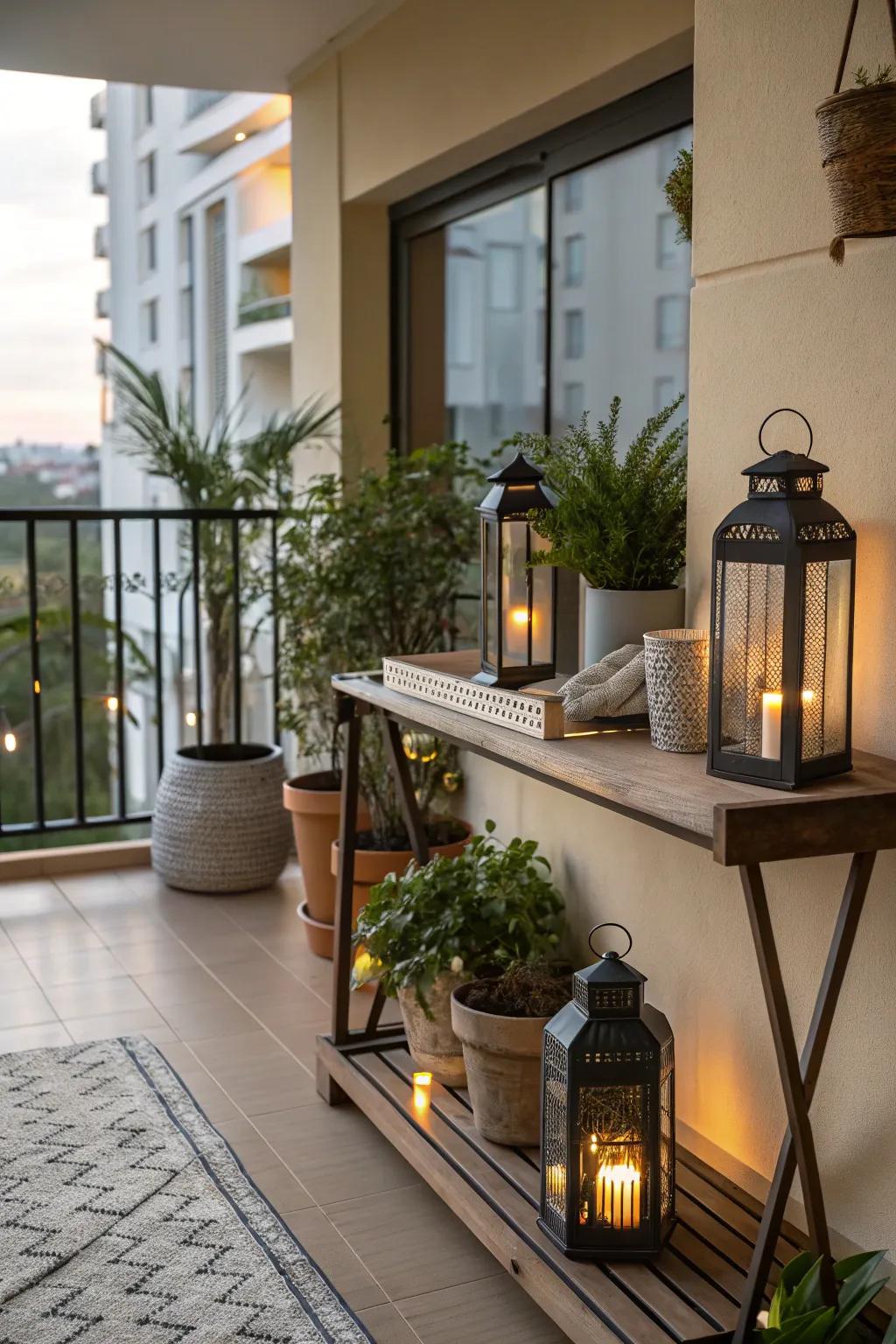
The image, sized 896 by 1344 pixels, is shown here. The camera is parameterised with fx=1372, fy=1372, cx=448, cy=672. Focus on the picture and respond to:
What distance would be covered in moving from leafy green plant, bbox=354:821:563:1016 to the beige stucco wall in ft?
0.35

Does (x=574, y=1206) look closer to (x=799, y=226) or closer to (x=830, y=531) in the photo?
(x=830, y=531)

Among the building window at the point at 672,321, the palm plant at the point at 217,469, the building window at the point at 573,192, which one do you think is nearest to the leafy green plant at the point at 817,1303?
the building window at the point at 672,321

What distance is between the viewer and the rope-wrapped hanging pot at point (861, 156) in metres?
1.44

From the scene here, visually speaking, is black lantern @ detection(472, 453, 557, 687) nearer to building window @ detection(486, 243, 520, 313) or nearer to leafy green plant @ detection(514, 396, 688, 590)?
leafy green plant @ detection(514, 396, 688, 590)

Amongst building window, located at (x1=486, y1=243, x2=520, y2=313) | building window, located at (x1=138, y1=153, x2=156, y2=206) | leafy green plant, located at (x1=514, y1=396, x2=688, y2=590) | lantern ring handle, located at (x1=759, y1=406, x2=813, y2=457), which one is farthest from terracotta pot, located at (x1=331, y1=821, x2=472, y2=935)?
building window, located at (x1=138, y1=153, x2=156, y2=206)

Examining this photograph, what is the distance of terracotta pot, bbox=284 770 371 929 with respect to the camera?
11.6 ft

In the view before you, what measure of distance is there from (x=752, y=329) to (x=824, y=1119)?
1081 millimetres

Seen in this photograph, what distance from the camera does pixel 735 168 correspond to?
1923mm

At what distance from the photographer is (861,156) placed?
1468 millimetres

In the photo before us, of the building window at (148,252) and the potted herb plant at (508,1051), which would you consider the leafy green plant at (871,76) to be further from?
the building window at (148,252)

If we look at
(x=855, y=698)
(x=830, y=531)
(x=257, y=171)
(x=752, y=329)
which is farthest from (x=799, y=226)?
(x=257, y=171)

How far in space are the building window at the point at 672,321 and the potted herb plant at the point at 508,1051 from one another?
4.23 feet

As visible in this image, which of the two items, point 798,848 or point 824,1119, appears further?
point 824,1119

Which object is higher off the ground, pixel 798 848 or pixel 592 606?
pixel 592 606
